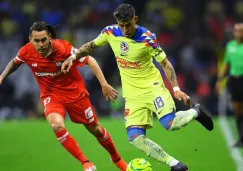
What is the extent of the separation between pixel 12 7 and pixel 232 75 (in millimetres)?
10518

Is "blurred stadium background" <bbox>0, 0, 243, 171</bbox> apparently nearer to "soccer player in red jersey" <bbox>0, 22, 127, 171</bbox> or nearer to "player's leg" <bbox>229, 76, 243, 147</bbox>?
"player's leg" <bbox>229, 76, 243, 147</bbox>

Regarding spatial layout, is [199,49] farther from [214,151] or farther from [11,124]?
[214,151]

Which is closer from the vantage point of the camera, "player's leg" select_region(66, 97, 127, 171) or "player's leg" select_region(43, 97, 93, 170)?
"player's leg" select_region(43, 97, 93, 170)

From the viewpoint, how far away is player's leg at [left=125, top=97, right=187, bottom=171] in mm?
9656

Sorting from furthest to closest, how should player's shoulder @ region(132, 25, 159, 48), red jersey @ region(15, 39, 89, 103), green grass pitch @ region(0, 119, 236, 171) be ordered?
green grass pitch @ region(0, 119, 236, 171), red jersey @ region(15, 39, 89, 103), player's shoulder @ region(132, 25, 159, 48)

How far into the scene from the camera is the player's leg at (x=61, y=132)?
33.3 feet

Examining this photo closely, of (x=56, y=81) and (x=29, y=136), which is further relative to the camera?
(x=29, y=136)

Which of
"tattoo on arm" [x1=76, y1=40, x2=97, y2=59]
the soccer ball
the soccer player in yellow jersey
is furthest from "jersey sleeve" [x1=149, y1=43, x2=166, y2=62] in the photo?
the soccer ball

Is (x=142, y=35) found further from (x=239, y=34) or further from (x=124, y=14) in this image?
(x=239, y=34)

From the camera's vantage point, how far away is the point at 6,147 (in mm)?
15703

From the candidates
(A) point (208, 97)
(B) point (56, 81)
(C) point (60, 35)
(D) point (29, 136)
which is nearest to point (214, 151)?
(B) point (56, 81)

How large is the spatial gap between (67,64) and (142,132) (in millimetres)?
1410

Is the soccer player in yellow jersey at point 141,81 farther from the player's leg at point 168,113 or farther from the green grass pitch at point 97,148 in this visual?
the green grass pitch at point 97,148

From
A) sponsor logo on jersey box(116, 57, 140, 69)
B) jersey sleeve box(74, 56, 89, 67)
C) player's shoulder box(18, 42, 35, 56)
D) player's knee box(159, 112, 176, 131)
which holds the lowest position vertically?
player's knee box(159, 112, 176, 131)
